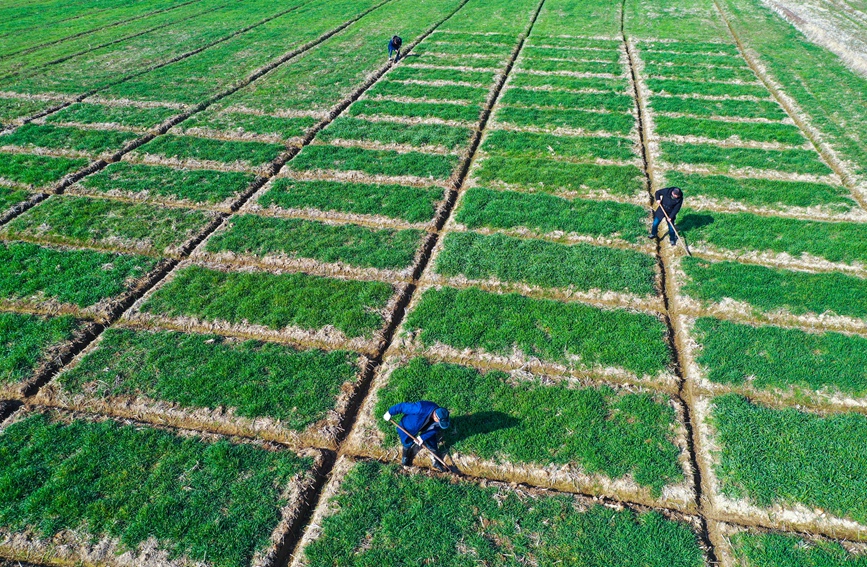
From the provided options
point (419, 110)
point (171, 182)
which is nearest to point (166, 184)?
point (171, 182)

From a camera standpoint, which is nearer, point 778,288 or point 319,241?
point 778,288

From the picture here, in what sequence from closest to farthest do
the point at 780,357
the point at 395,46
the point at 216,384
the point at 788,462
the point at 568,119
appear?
the point at 788,462
the point at 216,384
the point at 780,357
the point at 568,119
the point at 395,46

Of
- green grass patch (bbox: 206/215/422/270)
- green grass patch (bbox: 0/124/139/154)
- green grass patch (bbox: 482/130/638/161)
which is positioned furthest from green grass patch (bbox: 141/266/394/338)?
green grass patch (bbox: 0/124/139/154)

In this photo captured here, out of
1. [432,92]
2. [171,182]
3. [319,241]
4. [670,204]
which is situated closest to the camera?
[670,204]

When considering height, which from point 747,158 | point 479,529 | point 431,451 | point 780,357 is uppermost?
point 747,158

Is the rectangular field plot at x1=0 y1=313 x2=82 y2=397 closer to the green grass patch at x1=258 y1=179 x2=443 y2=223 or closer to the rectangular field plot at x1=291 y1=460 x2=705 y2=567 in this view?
the green grass patch at x1=258 y1=179 x2=443 y2=223

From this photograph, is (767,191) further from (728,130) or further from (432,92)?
(432,92)
